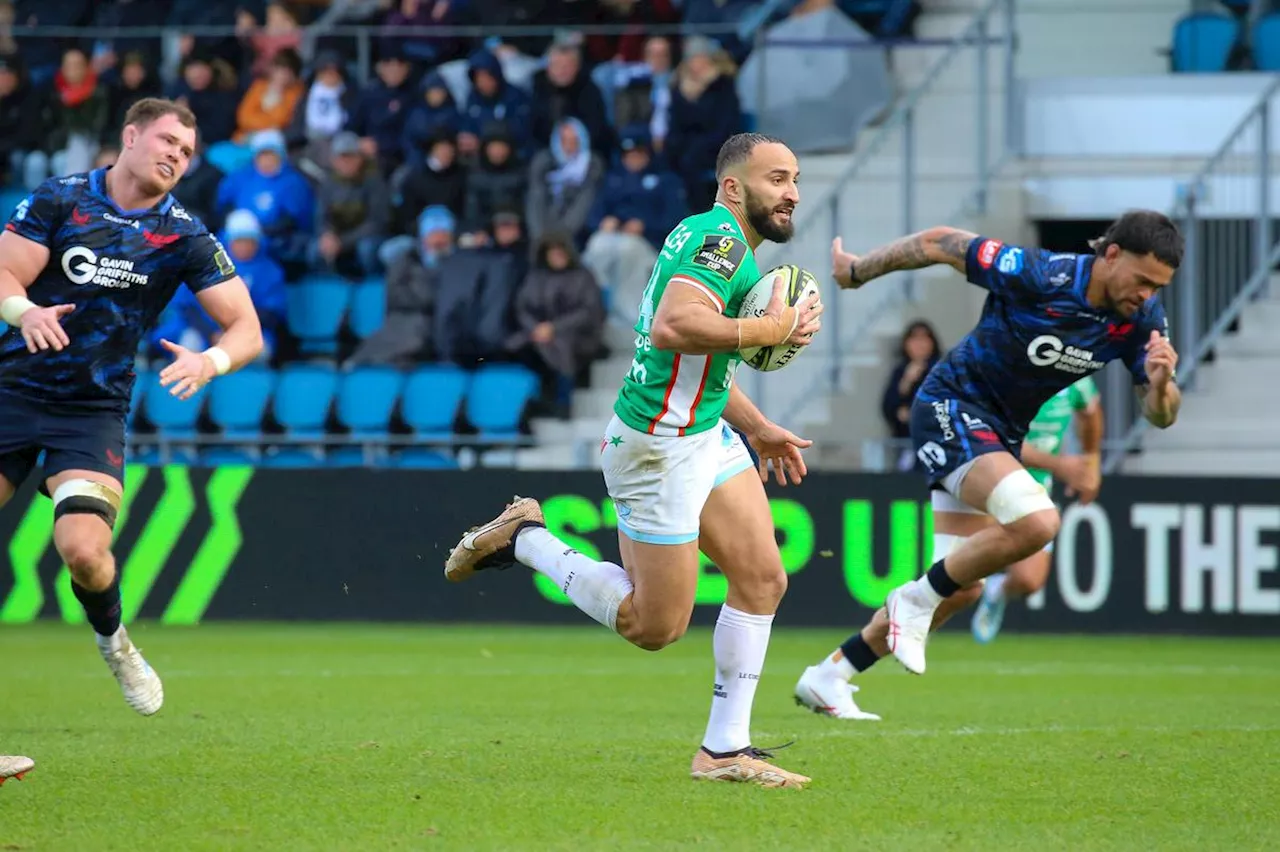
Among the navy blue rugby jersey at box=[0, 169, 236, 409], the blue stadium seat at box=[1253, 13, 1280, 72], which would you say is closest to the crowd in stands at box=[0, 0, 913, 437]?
the blue stadium seat at box=[1253, 13, 1280, 72]

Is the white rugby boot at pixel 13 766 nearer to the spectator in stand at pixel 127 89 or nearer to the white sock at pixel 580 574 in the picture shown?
the white sock at pixel 580 574

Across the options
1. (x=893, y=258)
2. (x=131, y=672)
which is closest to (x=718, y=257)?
(x=893, y=258)

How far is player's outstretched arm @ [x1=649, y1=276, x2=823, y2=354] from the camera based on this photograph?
700cm

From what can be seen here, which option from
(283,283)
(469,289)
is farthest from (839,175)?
(283,283)

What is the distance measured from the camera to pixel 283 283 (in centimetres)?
1912

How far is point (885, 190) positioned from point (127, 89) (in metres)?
7.72

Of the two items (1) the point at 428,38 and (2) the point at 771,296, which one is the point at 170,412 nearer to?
(1) the point at 428,38

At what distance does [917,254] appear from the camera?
966 centimetres

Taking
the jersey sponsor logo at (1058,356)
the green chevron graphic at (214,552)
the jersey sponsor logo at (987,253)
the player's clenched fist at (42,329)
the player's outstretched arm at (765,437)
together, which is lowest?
the green chevron graphic at (214,552)

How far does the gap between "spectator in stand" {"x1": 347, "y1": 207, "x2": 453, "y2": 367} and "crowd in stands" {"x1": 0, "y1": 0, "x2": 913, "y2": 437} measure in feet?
0.07

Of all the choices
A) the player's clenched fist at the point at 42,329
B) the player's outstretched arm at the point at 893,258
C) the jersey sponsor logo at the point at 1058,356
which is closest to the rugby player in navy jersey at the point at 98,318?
the player's clenched fist at the point at 42,329

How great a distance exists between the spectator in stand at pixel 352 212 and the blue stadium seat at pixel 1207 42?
26.2 ft

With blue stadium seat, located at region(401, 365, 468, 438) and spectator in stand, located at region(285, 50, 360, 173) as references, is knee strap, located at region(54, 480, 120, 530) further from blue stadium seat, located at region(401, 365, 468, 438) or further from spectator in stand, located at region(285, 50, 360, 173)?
spectator in stand, located at region(285, 50, 360, 173)

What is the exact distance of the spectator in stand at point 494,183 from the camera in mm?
18750
